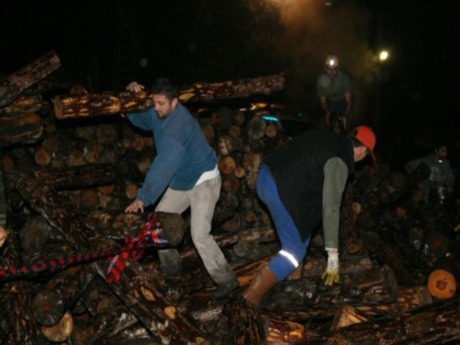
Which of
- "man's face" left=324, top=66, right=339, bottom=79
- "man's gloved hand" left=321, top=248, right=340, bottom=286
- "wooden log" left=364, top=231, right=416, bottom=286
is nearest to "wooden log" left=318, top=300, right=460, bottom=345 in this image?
"man's gloved hand" left=321, top=248, right=340, bottom=286

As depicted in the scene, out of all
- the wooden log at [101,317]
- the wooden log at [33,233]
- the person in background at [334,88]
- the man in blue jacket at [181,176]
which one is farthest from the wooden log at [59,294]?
the person in background at [334,88]

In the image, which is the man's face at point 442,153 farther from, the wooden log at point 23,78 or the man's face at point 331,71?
the wooden log at point 23,78

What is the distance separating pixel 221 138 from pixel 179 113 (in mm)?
2224

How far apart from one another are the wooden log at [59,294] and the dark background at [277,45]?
745 centimetres

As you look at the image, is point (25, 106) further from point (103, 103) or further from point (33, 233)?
point (33, 233)

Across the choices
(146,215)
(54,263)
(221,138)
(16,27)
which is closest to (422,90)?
(221,138)

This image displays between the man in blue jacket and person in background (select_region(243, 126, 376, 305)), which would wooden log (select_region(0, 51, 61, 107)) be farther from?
person in background (select_region(243, 126, 376, 305))

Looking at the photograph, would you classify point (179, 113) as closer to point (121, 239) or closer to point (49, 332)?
point (121, 239)

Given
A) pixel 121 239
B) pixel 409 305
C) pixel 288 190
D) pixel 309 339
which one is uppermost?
pixel 288 190

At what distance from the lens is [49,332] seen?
4.70 m

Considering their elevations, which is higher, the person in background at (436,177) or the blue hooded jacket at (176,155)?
the blue hooded jacket at (176,155)

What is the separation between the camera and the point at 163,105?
503 cm

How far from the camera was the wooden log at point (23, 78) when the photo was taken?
18.2 ft

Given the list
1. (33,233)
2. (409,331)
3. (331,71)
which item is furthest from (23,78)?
(331,71)
